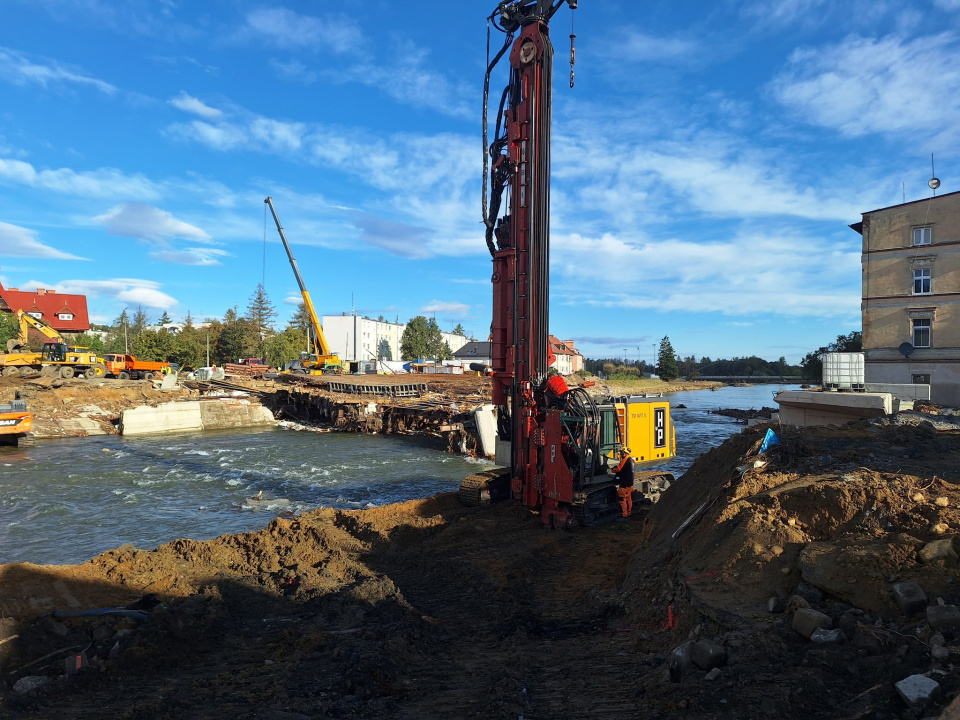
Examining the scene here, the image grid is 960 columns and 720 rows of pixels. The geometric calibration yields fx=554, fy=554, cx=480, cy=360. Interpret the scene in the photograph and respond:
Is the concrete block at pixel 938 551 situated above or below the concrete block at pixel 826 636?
above

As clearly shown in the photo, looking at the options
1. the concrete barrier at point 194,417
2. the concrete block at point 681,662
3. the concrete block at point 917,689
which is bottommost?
the concrete barrier at point 194,417

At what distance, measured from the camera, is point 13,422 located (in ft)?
79.3

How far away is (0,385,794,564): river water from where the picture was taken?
42.9 feet

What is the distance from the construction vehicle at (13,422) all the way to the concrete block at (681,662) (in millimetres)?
29465

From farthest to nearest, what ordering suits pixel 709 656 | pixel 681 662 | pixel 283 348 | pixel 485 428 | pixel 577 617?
pixel 283 348 < pixel 485 428 < pixel 577 617 < pixel 681 662 < pixel 709 656

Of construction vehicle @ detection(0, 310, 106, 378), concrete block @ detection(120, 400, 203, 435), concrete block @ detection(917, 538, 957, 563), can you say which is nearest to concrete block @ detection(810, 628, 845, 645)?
concrete block @ detection(917, 538, 957, 563)

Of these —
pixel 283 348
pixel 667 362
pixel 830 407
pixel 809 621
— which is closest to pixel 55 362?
pixel 283 348

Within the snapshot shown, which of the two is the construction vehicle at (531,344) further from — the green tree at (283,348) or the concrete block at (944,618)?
the green tree at (283,348)

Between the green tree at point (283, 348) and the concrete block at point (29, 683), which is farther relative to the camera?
the green tree at point (283, 348)

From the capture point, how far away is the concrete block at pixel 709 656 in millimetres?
4082

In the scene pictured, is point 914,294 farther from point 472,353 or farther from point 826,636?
point 472,353

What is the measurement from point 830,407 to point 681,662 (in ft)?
39.2

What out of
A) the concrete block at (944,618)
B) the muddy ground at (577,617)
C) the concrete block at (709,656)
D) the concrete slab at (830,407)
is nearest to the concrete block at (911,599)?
the muddy ground at (577,617)

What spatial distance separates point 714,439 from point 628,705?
2882 centimetres
